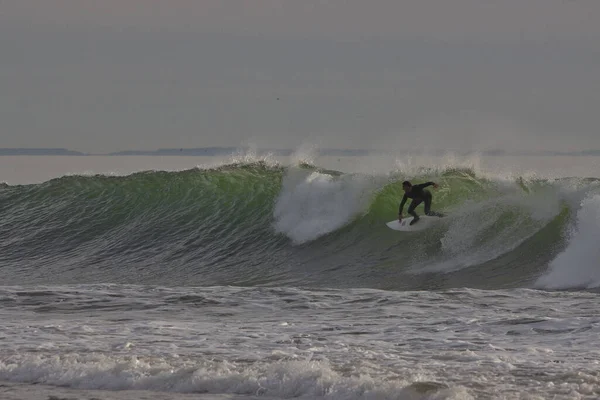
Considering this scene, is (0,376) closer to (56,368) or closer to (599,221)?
(56,368)

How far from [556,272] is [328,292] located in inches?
141

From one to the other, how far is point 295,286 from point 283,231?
5.09 m

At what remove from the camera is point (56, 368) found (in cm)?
888

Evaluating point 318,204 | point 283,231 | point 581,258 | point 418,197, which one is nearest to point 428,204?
point 418,197

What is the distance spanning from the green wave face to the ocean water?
0.06 m

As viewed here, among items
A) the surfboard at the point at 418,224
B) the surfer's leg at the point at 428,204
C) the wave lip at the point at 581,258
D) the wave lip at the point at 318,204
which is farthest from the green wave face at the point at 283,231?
the wave lip at the point at 581,258

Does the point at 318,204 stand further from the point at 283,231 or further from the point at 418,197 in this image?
the point at 418,197

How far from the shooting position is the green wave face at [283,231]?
651 inches

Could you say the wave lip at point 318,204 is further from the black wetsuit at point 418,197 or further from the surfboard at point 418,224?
the black wetsuit at point 418,197

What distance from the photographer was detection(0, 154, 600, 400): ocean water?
8344 millimetres

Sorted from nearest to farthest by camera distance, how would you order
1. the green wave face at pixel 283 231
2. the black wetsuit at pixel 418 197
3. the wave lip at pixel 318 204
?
1. the green wave face at pixel 283 231
2. the black wetsuit at pixel 418 197
3. the wave lip at pixel 318 204

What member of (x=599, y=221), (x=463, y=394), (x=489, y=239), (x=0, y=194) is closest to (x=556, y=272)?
(x=599, y=221)

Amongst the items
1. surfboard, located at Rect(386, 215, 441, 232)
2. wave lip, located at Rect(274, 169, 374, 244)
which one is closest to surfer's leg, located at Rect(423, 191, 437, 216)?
surfboard, located at Rect(386, 215, 441, 232)

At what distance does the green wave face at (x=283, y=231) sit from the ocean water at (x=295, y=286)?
6cm
